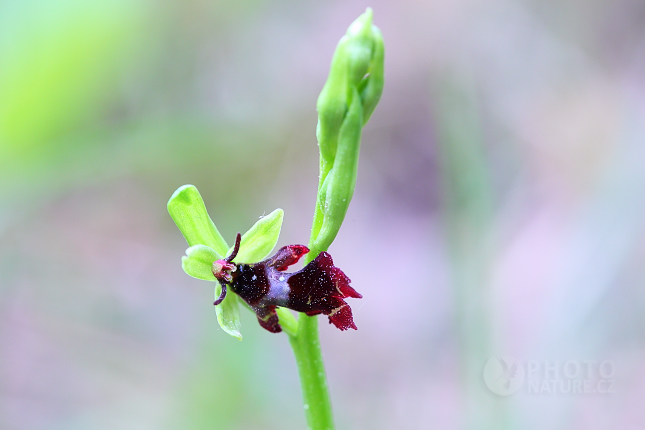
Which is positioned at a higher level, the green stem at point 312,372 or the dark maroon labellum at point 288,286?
the dark maroon labellum at point 288,286

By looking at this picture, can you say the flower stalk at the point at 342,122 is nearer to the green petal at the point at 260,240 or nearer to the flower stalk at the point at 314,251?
the flower stalk at the point at 314,251

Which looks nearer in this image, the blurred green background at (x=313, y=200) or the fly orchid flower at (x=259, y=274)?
the fly orchid flower at (x=259, y=274)

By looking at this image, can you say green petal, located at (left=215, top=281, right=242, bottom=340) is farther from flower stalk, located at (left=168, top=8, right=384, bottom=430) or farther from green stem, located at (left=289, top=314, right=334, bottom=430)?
green stem, located at (left=289, top=314, right=334, bottom=430)

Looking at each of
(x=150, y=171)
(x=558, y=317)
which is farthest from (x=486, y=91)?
(x=150, y=171)

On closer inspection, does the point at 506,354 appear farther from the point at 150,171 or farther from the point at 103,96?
the point at 103,96

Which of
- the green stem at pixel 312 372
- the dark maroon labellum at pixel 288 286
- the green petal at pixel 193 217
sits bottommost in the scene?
the green stem at pixel 312 372

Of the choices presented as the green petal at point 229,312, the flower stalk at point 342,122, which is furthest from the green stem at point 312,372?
the green petal at point 229,312

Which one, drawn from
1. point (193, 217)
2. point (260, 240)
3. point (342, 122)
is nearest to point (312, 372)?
point (260, 240)

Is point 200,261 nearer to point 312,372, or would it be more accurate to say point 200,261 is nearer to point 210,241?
point 210,241

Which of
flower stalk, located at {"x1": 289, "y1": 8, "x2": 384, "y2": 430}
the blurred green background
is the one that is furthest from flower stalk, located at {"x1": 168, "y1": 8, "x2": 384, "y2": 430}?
the blurred green background
